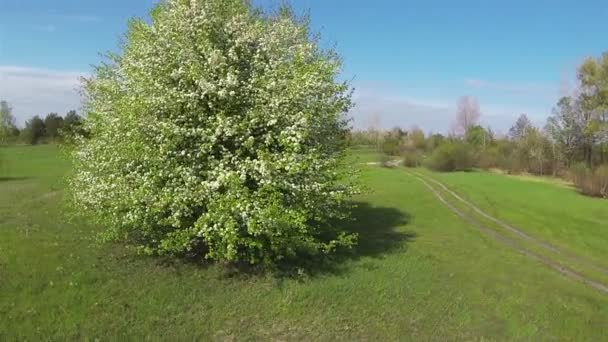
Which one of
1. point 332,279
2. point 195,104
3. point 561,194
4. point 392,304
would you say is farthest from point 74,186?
point 561,194

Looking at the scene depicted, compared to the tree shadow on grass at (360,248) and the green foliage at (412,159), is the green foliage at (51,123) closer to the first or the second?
the green foliage at (412,159)

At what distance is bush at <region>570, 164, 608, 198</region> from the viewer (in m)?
67.0

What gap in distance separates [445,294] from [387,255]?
530 cm

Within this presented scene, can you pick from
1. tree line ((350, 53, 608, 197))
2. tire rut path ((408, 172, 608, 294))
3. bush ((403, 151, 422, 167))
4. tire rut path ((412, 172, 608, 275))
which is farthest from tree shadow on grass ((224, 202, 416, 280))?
bush ((403, 151, 422, 167))

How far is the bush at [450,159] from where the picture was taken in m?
107

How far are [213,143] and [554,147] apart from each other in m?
92.9

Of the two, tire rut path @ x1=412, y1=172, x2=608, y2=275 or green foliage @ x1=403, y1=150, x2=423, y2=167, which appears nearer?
tire rut path @ x1=412, y1=172, x2=608, y2=275

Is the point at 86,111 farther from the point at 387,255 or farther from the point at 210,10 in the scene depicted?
the point at 387,255

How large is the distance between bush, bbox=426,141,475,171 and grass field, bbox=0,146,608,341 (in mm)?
80322

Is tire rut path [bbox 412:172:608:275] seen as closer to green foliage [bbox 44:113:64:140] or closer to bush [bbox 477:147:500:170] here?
bush [bbox 477:147:500:170]

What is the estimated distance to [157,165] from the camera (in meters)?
18.3

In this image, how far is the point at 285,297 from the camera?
1803 centimetres

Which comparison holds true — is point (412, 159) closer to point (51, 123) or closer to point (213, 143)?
point (51, 123)

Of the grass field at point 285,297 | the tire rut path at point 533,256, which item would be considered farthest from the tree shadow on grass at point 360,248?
the tire rut path at point 533,256
